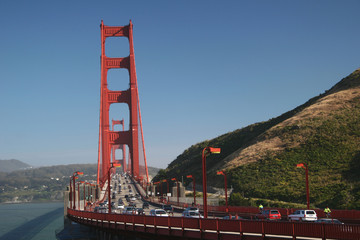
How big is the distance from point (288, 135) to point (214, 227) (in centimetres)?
7538

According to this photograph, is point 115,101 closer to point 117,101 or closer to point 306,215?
point 117,101

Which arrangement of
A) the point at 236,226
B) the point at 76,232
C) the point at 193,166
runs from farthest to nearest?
the point at 193,166 → the point at 76,232 → the point at 236,226

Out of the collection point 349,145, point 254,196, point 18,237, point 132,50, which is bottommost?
point 18,237

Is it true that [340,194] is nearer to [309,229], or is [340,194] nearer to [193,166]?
[309,229]

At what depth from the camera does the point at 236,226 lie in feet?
76.8

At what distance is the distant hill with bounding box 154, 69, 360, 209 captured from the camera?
2554 inches

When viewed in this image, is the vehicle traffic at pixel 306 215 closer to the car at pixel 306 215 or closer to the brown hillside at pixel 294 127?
the car at pixel 306 215

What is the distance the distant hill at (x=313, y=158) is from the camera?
6487 cm

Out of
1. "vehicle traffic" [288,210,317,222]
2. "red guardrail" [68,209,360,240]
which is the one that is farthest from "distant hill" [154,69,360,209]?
"red guardrail" [68,209,360,240]

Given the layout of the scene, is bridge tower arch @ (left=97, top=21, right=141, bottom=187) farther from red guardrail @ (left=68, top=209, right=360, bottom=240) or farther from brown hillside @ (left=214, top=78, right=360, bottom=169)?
red guardrail @ (left=68, top=209, right=360, bottom=240)

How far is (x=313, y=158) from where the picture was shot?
80.1m

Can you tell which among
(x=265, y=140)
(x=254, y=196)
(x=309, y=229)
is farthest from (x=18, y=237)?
(x=309, y=229)

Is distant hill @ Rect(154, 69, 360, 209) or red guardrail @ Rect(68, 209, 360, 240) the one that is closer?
red guardrail @ Rect(68, 209, 360, 240)

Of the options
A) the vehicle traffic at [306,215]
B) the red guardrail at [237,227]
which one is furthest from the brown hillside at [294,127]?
the red guardrail at [237,227]
